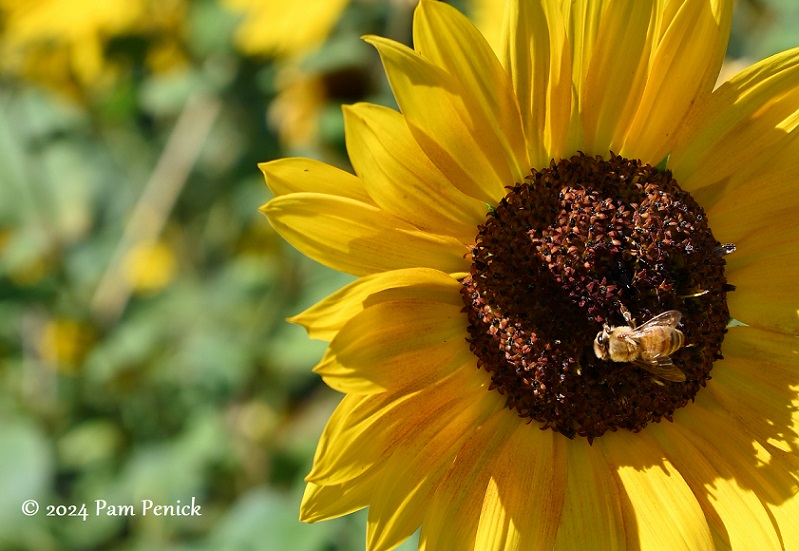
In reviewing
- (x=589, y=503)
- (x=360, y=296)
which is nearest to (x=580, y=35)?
(x=360, y=296)

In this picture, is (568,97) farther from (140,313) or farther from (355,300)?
(140,313)

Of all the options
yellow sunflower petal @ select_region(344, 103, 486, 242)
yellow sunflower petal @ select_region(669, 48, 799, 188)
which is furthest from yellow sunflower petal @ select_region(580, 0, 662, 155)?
yellow sunflower petal @ select_region(344, 103, 486, 242)

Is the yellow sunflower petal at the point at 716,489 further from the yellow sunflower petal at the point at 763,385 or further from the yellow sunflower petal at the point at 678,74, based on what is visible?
the yellow sunflower petal at the point at 678,74

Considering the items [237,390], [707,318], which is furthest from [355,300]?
[237,390]

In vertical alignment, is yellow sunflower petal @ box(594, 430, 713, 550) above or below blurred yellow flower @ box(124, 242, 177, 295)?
above

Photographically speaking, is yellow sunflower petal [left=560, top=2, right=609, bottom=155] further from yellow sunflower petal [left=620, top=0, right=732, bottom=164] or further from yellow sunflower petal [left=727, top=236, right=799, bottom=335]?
yellow sunflower petal [left=727, top=236, right=799, bottom=335]

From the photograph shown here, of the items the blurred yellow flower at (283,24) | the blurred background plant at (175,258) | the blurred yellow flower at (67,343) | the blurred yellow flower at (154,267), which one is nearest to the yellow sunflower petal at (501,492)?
the blurred background plant at (175,258)
